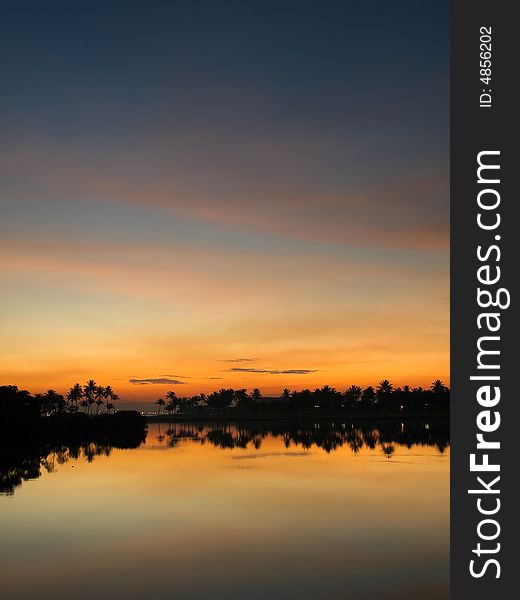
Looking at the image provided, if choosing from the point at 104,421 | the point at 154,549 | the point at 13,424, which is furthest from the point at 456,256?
the point at 104,421

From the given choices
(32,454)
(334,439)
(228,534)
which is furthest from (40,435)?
(228,534)

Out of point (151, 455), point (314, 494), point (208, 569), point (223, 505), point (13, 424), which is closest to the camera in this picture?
point (208, 569)

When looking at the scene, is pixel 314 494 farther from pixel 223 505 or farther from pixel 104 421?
pixel 104 421

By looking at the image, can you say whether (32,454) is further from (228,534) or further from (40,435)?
(228,534)

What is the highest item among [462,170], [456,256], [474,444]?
[462,170]

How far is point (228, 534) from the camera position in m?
31.0

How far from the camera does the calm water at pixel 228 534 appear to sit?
880 inches

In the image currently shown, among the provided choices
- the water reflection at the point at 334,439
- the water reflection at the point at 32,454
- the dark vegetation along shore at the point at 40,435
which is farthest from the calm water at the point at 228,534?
the water reflection at the point at 334,439

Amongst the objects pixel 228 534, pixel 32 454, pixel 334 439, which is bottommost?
pixel 32 454

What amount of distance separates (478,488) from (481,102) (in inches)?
378

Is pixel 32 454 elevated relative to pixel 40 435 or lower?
lower

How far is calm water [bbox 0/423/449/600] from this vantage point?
22.4 meters

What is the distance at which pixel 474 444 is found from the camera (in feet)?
50.3

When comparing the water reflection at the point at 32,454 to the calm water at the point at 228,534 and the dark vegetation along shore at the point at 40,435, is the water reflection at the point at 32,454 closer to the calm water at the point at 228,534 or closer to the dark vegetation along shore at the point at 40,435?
the dark vegetation along shore at the point at 40,435
